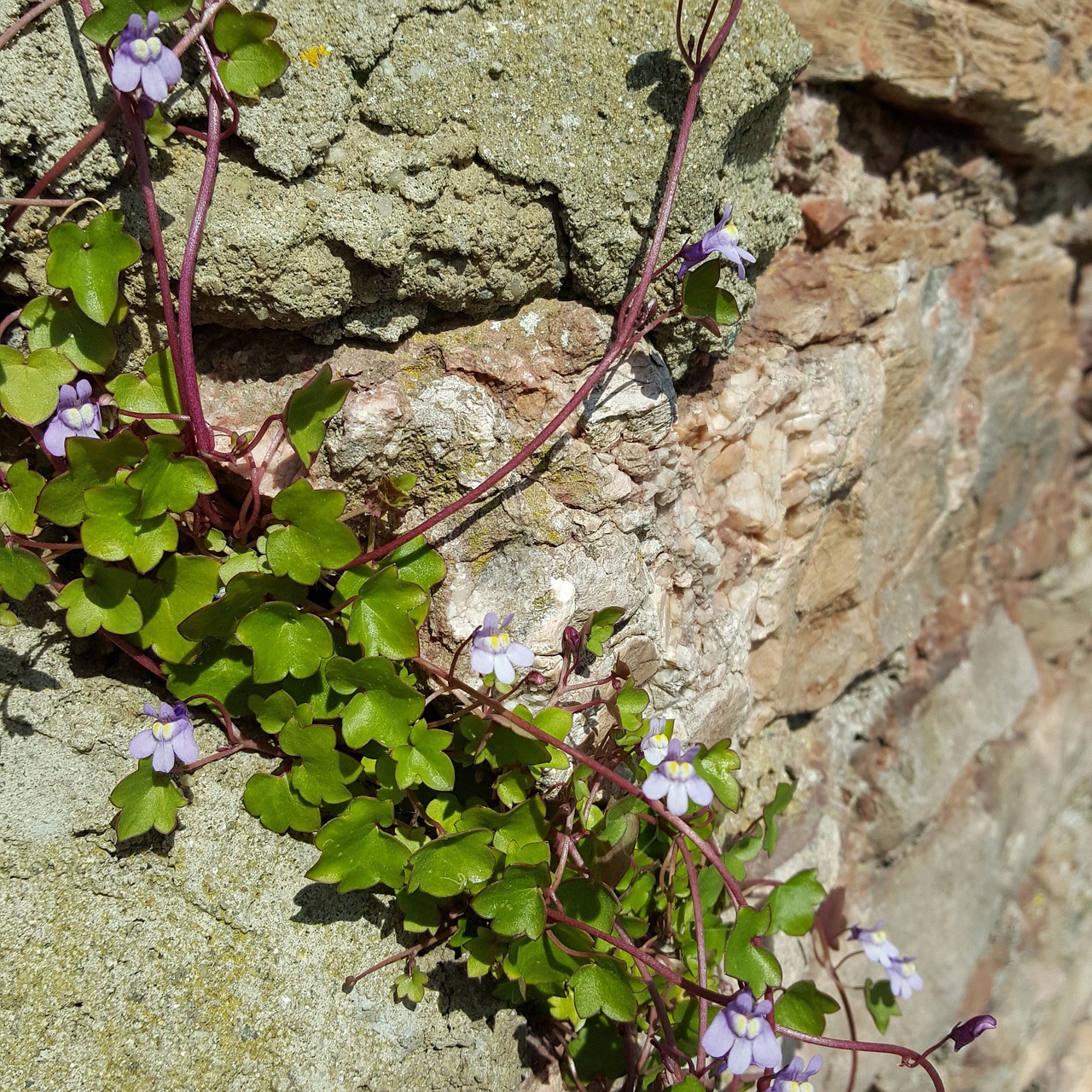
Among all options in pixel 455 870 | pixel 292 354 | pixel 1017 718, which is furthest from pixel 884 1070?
pixel 292 354

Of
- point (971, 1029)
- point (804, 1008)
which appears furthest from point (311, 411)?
point (971, 1029)

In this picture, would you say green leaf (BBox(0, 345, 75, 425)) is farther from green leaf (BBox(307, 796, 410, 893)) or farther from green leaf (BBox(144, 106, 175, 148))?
green leaf (BBox(307, 796, 410, 893))

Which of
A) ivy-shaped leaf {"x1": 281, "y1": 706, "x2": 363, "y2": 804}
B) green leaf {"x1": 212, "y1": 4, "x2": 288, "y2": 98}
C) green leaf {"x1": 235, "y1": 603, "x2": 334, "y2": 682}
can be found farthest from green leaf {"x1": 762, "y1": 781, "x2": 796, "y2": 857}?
green leaf {"x1": 212, "y1": 4, "x2": 288, "y2": 98}

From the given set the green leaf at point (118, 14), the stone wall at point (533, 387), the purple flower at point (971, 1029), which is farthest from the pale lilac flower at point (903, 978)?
the green leaf at point (118, 14)

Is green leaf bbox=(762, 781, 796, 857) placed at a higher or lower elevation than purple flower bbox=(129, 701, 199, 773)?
lower

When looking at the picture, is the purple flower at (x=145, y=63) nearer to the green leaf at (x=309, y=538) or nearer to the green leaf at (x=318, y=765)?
the green leaf at (x=309, y=538)

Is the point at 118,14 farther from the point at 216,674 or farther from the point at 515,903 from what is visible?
the point at 515,903

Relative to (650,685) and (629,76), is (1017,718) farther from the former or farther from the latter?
(629,76)
